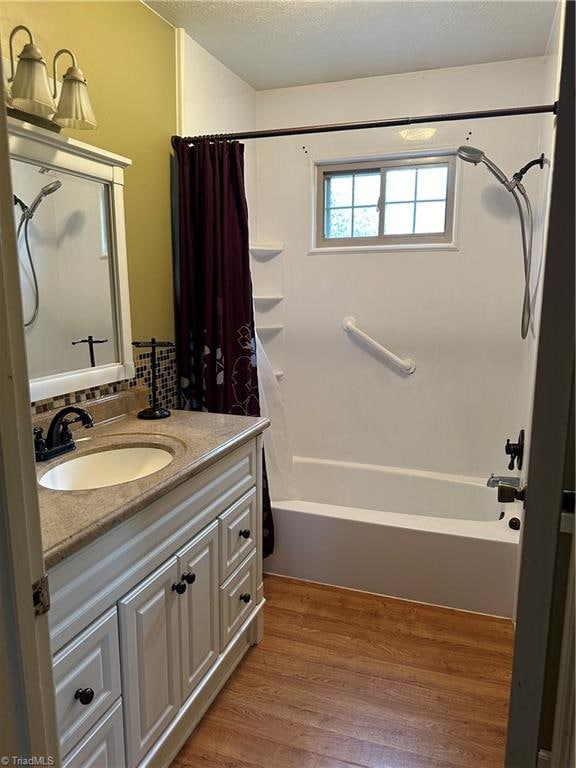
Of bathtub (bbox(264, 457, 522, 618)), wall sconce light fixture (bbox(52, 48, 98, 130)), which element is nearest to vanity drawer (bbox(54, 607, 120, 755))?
bathtub (bbox(264, 457, 522, 618))

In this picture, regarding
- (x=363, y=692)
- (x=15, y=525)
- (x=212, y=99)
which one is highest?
(x=212, y=99)

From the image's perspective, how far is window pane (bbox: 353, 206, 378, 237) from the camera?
2969 millimetres

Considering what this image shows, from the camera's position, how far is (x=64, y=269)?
1.73 metres

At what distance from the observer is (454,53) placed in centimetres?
247

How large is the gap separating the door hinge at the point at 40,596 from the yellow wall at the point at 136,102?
1448 mm

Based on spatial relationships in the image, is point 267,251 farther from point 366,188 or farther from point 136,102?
point 136,102

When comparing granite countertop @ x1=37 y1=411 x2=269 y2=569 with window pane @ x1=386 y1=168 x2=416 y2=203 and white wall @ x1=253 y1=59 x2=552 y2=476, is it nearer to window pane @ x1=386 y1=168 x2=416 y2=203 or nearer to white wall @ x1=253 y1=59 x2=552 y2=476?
white wall @ x1=253 y1=59 x2=552 y2=476

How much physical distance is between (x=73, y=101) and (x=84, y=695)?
5.34 feet

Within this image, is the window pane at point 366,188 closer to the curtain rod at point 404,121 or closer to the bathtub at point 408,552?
the curtain rod at point 404,121

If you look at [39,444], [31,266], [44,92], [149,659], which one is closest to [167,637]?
[149,659]

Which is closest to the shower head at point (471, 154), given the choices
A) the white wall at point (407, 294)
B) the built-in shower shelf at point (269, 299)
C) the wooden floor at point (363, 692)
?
the white wall at point (407, 294)

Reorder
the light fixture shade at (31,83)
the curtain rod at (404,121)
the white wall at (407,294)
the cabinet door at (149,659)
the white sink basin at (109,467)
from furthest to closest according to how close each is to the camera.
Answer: the white wall at (407,294) < the curtain rod at (404,121) < the white sink basin at (109,467) < the light fixture shade at (31,83) < the cabinet door at (149,659)

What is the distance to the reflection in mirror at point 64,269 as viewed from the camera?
5.21ft

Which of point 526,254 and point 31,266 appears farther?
point 526,254
